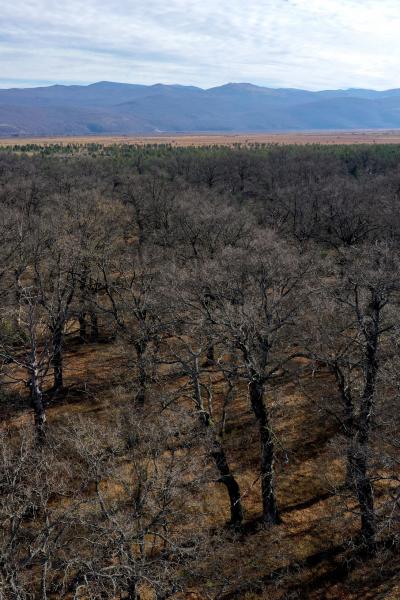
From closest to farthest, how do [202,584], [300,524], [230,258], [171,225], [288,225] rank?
[202,584] → [300,524] → [230,258] → [171,225] → [288,225]

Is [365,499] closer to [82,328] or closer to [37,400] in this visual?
[37,400]

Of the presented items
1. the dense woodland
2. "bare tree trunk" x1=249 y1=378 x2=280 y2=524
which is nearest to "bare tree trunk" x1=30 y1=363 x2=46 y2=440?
the dense woodland

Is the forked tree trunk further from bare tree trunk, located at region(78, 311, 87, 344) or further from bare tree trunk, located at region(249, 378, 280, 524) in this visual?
bare tree trunk, located at region(78, 311, 87, 344)

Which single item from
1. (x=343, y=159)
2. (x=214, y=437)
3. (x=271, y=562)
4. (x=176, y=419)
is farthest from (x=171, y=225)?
(x=343, y=159)

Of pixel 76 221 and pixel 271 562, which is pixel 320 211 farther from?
pixel 271 562

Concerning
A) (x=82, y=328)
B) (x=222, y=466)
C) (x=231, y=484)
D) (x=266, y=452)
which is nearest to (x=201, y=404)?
(x=222, y=466)
